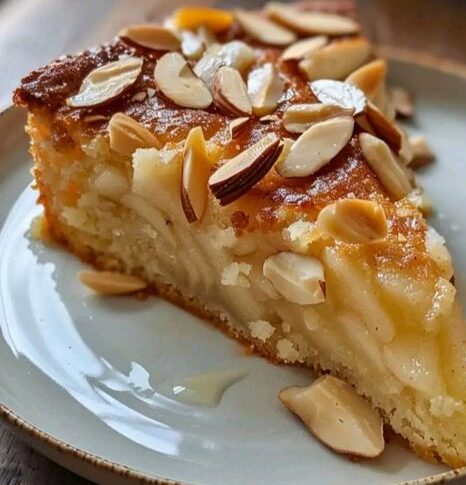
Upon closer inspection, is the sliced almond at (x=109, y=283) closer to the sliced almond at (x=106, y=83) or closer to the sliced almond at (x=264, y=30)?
the sliced almond at (x=106, y=83)

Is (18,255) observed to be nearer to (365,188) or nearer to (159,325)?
(159,325)

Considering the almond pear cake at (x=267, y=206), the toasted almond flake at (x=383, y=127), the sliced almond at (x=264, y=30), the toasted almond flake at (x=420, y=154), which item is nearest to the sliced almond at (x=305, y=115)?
the almond pear cake at (x=267, y=206)

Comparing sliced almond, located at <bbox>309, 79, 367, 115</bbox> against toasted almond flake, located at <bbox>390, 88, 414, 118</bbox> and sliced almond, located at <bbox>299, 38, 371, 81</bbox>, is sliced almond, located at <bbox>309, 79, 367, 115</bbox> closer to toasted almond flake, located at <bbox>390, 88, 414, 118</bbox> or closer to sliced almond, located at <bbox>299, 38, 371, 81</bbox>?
sliced almond, located at <bbox>299, 38, 371, 81</bbox>

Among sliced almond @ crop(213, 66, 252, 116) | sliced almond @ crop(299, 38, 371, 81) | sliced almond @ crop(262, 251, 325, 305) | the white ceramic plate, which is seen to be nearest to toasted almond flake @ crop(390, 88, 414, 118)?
sliced almond @ crop(299, 38, 371, 81)

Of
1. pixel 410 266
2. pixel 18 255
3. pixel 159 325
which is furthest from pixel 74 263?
pixel 410 266

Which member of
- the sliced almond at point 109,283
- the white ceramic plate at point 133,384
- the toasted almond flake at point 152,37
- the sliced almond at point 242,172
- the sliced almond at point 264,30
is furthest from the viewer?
the sliced almond at point 264,30

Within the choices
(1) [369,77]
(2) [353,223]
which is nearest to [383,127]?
(1) [369,77]
